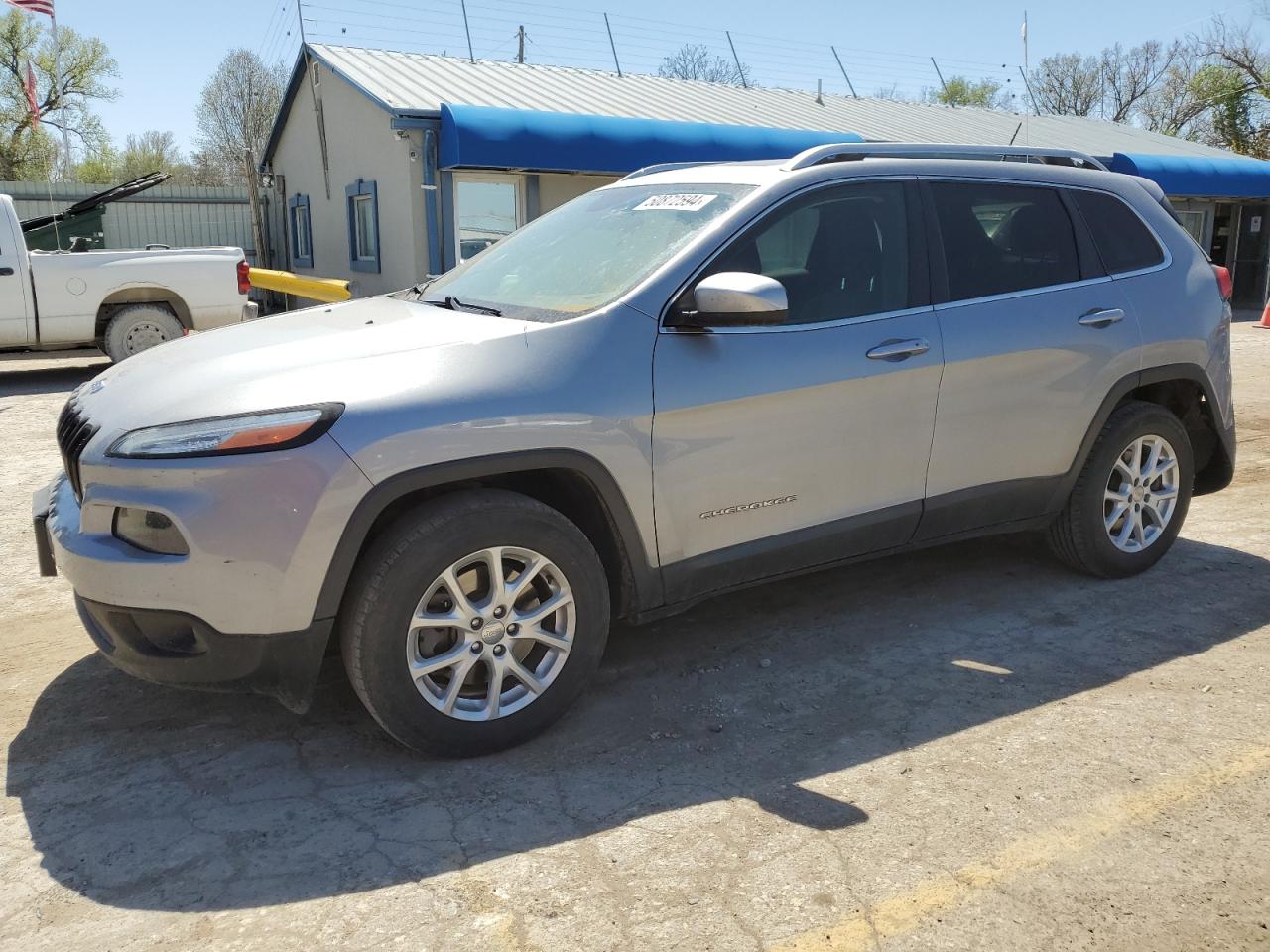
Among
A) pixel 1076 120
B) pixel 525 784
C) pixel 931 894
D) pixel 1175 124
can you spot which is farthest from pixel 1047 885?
pixel 1175 124

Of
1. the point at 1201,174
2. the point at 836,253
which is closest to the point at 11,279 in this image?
the point at 836,253

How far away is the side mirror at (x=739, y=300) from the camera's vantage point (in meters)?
3.45

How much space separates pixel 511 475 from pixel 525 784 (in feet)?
3.21

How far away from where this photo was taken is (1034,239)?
458 cm

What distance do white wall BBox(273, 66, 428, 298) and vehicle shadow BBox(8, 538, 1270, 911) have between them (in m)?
10.0

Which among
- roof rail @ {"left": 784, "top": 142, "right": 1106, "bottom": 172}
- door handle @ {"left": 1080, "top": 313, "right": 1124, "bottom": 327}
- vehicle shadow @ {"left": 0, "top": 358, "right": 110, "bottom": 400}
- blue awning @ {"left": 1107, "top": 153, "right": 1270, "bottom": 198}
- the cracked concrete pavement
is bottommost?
the cracked concrete pavement

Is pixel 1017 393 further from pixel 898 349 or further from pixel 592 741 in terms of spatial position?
pixel 592 741

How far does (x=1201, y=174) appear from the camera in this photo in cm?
2123

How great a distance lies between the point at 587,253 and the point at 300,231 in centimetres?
1844

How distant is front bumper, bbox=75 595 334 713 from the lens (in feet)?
9.99

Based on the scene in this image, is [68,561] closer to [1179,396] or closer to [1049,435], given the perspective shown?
[1049,435]

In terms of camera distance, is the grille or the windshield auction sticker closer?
the grille

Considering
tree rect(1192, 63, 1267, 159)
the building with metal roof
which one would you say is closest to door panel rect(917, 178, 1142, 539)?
the building with metal roof

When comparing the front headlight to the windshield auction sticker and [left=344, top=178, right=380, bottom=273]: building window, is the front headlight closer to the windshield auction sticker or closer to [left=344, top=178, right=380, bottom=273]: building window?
the windshield auction sticker
